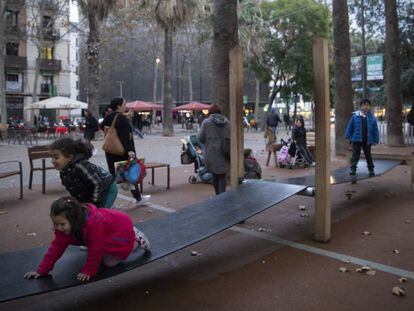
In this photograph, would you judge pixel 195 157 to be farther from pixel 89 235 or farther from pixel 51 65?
pixel 51 65

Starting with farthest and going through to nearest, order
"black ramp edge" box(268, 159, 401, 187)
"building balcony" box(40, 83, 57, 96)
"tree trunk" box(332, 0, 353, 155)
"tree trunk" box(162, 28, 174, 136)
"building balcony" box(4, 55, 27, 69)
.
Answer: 1. "building balcony" box(40, 83, 57, 96)
2. "building balcony" box(4, 55, 27, 69)
3. "tree trunk" box(162, 28, 174, 136)
4. "tree trunk" box(332, 0, 353, 155)
5. "black ramp edge" box(268, 159, 401, 187)

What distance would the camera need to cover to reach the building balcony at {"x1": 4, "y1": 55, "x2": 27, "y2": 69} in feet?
153

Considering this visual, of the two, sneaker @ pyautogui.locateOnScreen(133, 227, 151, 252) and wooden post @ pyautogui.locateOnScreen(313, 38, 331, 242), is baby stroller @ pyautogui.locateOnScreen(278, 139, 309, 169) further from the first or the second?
sneaker @ pyautogui.locateOnScreen(133, 227, 151, 252)

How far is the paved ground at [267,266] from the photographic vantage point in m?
3.84

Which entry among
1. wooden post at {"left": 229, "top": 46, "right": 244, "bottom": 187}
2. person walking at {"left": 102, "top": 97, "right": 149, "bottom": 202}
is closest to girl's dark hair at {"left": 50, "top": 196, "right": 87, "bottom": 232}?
wooden post at {"left": 229, "top": 46, "right": 244, "bottom": 187}

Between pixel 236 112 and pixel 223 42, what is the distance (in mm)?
3609

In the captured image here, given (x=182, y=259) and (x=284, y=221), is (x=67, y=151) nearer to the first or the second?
(x=182, y=259)

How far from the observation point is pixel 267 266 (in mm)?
4715

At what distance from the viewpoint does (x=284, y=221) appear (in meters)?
6.58

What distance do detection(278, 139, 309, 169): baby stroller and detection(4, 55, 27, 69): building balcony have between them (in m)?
41.0

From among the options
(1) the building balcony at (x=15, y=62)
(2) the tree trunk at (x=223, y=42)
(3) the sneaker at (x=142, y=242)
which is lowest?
(3) the sneaker at (x=142, y=242)

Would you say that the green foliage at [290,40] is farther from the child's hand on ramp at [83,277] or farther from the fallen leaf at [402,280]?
the child's hand on ramp at [83,277]

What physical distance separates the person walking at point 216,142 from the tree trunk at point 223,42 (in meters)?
2.51

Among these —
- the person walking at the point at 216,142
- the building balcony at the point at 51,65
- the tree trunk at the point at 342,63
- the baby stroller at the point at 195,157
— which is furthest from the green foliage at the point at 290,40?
the person walking at the point at 216,142
